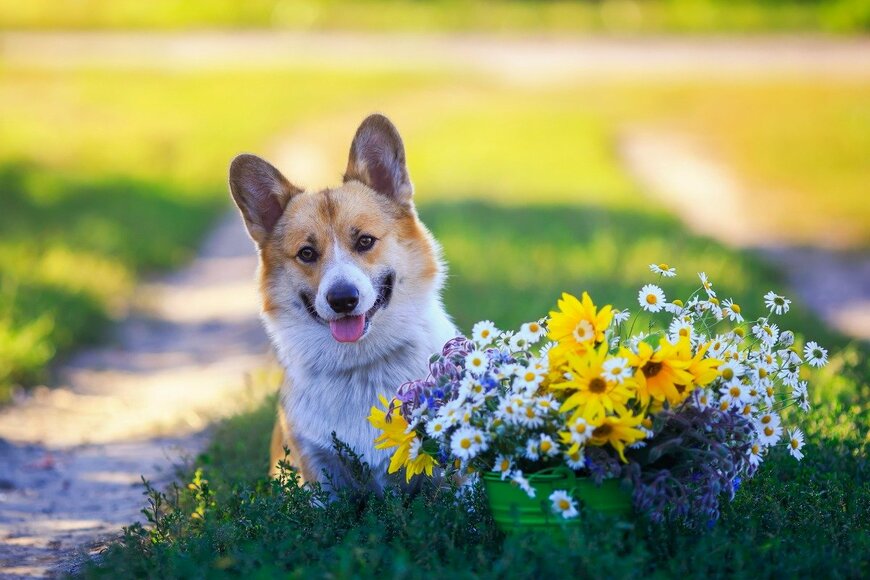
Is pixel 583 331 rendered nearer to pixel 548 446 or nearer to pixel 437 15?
pixel 548 446

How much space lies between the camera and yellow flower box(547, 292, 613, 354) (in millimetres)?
3766

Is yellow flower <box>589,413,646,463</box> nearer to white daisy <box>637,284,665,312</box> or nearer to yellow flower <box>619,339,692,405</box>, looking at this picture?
yellow flower <box>619,339,692,405</box>

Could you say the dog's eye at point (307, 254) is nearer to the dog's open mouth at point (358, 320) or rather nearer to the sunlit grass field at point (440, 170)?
the dog's open mouth at point (358, 320)

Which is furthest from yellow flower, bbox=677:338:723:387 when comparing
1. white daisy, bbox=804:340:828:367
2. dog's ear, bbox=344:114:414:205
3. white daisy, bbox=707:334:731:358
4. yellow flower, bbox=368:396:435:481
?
dog's ear, bbox=344:114:414:205

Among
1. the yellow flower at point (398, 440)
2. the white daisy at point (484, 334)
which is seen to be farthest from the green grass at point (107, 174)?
the white daisy at point (484, 334)

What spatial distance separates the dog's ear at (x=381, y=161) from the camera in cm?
505

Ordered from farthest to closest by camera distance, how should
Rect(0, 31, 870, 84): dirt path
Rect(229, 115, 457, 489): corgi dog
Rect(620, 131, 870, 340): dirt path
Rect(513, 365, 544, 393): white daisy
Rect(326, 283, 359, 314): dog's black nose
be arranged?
1. Rect(0, 31, 870, 84): dirt path
2. Rect(620, 131, 870, 340): dirt path
3. Rect(229, 115, 457, 489): corgi dog
4. Rect(326, 283, 359, 314): dog's black nose
5. Rect(513, 365, 544, 393): white daisy

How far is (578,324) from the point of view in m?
3.80

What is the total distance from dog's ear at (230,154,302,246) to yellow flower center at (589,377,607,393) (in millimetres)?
2053

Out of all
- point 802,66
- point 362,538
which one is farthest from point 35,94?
point 362,538

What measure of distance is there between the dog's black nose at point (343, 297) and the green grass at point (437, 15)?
31.1 meters

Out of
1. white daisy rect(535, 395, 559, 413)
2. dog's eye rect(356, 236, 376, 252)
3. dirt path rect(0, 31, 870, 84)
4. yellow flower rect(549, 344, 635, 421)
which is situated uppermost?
dirt path rect(0, 31, 870, 84)

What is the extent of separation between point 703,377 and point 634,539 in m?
0.59

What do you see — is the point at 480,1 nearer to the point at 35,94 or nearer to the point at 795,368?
the point at 35,94
